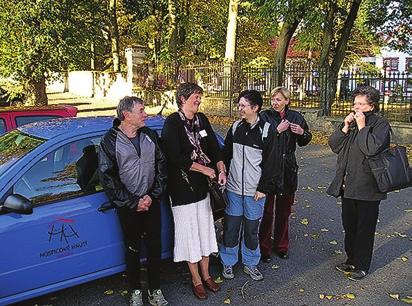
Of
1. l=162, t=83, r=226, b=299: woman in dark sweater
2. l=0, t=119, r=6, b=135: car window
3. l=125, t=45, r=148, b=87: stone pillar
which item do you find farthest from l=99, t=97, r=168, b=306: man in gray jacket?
l=125, t=45, r=148, b=87: stone pillar

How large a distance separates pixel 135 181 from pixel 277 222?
6.47 feet

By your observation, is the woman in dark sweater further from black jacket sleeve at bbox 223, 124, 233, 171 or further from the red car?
the red car

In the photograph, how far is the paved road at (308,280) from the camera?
410 cm

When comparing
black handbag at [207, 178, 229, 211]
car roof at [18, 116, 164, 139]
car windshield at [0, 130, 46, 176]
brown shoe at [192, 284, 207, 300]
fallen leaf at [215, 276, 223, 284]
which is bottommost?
fallen leaf at [215, 276, 223, 284]

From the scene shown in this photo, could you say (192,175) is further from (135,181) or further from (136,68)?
(136,68)

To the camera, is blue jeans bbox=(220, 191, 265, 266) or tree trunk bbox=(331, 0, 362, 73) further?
tree trunk bbox=(331, 0, 362, 73)

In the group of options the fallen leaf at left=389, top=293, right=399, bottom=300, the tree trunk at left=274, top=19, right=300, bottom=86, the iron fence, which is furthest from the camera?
the tree trunk at left=274, top=19, right=300, bottom=86

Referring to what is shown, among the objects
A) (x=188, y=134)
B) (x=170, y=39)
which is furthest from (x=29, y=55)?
(x=188, y=134)

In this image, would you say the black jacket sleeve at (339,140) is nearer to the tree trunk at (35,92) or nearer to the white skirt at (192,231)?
the white skirt at (192,231)

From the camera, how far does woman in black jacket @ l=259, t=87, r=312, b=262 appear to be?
456cm

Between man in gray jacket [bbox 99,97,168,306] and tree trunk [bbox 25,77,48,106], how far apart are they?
13291mm

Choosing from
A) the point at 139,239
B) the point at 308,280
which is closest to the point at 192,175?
the point at 139,239

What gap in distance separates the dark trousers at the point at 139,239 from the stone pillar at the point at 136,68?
22.7m

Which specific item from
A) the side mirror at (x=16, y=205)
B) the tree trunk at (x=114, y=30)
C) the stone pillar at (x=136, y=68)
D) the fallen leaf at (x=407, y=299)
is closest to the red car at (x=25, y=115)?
the side mirror at (x=16, y=205)
